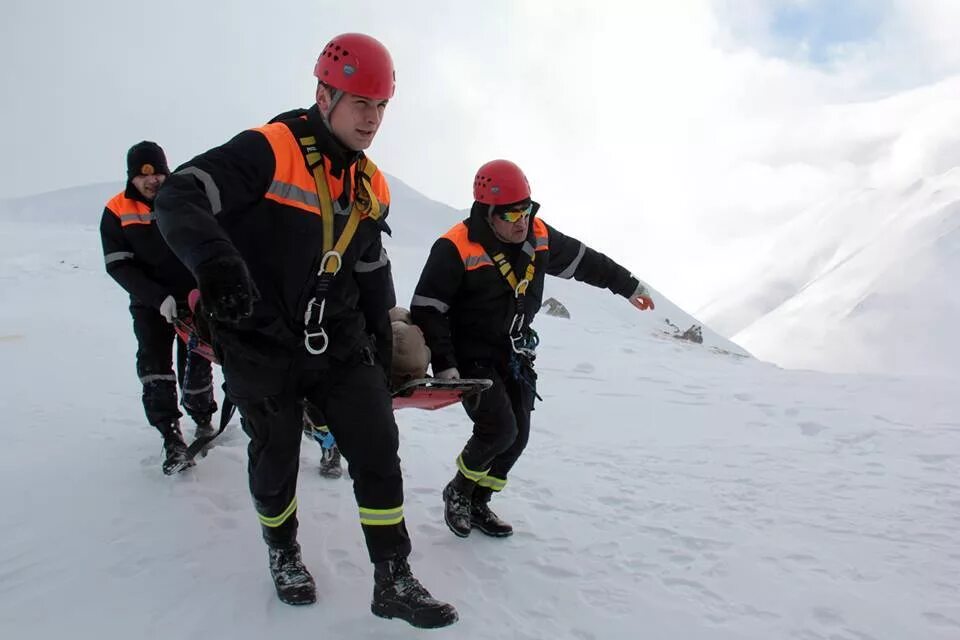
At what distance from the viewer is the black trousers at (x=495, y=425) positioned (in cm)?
395

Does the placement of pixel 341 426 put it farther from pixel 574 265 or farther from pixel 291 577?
pixel 574 265

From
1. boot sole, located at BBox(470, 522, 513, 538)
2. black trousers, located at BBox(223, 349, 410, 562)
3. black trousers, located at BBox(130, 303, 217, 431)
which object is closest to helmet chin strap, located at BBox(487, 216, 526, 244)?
black trousers, located at BBox(223, 349, 410, 562)

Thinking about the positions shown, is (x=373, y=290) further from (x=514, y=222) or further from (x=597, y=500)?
(x=597, y=500)

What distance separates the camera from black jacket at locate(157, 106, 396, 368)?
249cm

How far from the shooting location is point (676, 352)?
42.8ft

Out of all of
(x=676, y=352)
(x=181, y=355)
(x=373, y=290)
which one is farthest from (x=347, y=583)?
(x=676, y=352)

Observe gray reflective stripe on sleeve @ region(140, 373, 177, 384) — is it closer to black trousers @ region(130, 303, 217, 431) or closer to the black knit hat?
black trousers @ region(130, 303, 217, 431)

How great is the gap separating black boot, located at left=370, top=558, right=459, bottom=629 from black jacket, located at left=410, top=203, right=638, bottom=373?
1.20m

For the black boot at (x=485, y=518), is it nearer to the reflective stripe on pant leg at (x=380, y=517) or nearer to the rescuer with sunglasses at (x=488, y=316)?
the rescuer with sunglasses at (x=488, y=316)

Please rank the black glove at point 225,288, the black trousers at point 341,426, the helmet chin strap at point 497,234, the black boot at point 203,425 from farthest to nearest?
the black boot at point 203,425, the helmet chin strap at point 497,234, the black trousers at point 341,426, the black glove at point 225,288

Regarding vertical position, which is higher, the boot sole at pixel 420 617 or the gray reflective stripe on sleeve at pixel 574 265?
the gray reflective stripe on sleeve at pixel 574 265

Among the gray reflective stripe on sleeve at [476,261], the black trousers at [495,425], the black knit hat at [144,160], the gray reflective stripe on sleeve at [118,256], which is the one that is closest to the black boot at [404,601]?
the black trousers at [495,425]

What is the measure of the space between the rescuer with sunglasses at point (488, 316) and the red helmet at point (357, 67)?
3.84 ft

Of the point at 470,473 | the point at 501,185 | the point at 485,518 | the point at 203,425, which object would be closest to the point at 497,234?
the point at 501,185
